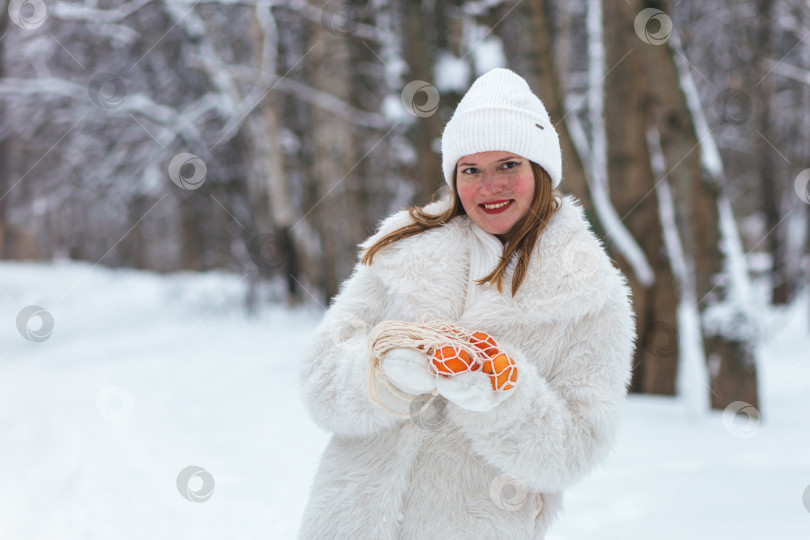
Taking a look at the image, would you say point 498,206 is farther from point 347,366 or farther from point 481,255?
point 347,366

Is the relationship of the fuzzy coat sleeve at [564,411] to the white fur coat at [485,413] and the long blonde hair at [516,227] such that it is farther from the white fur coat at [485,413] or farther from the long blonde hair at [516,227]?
the long blonde hair at [516,227]

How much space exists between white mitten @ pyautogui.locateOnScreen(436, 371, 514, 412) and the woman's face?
473mm

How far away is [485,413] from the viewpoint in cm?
154

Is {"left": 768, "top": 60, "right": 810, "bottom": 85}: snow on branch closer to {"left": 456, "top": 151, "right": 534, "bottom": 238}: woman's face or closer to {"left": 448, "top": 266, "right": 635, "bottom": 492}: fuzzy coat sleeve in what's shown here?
{"left": 456, "top": 151, "right": 534, "bottom": 238}: woman's face

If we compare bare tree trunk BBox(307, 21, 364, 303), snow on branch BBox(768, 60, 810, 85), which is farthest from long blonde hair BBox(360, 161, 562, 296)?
snow on branch BBox(768, 60, 810, 85)

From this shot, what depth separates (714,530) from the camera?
120 inches

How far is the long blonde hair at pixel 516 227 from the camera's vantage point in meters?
1.72

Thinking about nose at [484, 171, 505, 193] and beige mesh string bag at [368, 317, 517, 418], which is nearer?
beige mesh string bag at [368, 317, 517, 418]

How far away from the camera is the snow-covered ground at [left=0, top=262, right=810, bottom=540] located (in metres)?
3.35

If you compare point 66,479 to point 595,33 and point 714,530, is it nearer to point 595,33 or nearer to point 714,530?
point 714,530

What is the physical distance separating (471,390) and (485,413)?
122 millimetres

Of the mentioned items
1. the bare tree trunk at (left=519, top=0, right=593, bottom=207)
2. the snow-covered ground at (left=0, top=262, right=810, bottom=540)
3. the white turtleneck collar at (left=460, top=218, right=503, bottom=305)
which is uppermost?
the bare tree trunk at (left=519, top=0, right=593, bottom=207)

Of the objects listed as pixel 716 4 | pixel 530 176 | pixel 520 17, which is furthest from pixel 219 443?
pixel 716 4

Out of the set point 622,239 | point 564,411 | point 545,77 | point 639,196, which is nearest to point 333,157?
point 545,77
